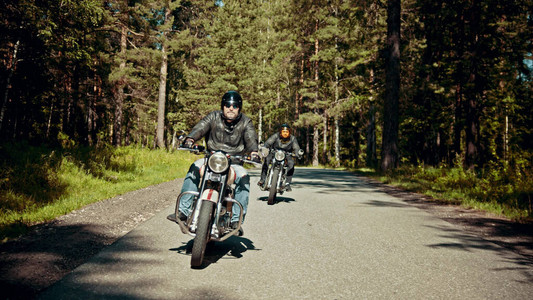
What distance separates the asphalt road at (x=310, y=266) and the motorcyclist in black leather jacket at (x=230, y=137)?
2.76 ft

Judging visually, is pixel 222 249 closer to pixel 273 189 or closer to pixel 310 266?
pixel 310 266

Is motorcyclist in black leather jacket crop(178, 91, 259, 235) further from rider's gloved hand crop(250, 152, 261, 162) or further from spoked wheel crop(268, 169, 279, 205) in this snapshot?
spoked wheel crop(268, 169, 279, 205)

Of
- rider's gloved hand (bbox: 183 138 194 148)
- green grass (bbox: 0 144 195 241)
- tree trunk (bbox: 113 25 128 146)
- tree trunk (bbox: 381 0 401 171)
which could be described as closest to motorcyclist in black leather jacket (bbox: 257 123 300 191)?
green grass (bbox: 0 144 195 241)

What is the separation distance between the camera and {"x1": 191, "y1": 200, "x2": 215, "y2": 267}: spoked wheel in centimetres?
422

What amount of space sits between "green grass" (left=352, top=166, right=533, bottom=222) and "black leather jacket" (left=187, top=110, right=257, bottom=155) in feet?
19.7

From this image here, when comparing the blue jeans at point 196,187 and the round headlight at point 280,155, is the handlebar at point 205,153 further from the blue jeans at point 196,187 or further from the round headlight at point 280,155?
the round headlight at point 280,155

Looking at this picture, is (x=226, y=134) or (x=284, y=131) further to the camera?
(x=284, y=131)

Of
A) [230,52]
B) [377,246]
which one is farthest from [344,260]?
[230,52]

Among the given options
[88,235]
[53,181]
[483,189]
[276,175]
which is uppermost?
[276,175]

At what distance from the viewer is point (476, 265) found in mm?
4785

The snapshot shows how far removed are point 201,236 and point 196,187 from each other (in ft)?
3.30

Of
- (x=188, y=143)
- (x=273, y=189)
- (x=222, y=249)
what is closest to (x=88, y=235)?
(x=222, y=249)

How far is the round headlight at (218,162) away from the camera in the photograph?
14.8 feet

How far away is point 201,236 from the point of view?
14.0 feet
